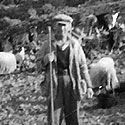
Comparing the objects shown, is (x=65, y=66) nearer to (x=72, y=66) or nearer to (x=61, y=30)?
(x=72, y=66)

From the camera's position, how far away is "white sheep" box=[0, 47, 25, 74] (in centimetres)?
865

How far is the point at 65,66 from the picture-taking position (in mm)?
3740

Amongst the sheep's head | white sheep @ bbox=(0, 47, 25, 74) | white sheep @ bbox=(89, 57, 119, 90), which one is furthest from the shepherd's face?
the sheep's head

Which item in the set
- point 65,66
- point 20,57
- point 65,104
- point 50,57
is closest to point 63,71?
point 65,66

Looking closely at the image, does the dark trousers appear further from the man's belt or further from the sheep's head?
the sheep's head

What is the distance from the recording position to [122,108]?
239 inches

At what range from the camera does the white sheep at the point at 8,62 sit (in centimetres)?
865

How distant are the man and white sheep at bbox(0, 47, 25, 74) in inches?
194

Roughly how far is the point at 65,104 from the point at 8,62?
195 inches

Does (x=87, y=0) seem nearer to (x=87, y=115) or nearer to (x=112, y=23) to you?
(x=112, y=23)

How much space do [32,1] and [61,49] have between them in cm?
658

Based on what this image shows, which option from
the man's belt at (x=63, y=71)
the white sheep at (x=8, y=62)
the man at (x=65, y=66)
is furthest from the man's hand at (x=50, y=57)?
the white sheep at (x=8, y=62)

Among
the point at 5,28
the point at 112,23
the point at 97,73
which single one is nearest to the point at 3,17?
the point at 5,28

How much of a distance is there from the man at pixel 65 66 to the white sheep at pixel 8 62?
4933mm
